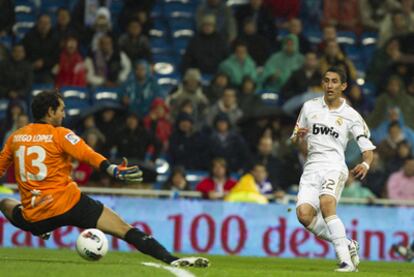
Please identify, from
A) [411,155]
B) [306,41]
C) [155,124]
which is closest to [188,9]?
[306,41]

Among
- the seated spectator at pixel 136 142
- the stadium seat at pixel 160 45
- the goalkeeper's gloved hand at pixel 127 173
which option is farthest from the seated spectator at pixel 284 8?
the goalkeeper's gloved hand at pixel 127 173

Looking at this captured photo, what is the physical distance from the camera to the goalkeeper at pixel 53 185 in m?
11.0

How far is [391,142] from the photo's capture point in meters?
19.8

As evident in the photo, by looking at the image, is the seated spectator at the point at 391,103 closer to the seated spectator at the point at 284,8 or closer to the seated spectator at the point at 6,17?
the seated spectator at the point at 284,8

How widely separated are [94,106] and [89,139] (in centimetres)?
101

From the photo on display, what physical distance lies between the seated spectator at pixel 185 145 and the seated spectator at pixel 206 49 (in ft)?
7.21

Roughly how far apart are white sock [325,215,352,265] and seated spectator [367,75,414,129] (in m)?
8.99

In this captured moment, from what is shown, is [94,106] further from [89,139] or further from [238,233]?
[238,233]

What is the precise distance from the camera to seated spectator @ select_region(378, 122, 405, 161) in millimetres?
19656

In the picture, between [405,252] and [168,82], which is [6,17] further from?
[405,252]

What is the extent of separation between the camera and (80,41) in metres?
21.4

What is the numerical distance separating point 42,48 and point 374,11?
696 centimetres

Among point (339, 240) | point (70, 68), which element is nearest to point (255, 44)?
point (70, 68)

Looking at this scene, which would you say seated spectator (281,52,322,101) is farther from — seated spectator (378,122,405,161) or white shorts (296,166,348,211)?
white shorts (296,166,348,211)
